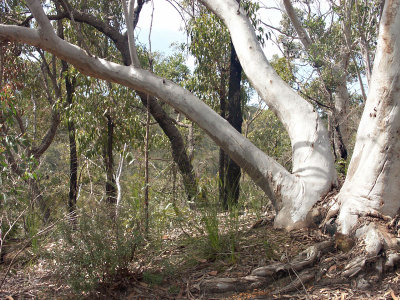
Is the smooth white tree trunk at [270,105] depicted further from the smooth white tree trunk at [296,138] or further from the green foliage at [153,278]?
the green foliage at [153,278]

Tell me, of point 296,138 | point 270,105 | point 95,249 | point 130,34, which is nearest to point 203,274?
point 95,249

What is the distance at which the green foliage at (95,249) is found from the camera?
2.78 metres

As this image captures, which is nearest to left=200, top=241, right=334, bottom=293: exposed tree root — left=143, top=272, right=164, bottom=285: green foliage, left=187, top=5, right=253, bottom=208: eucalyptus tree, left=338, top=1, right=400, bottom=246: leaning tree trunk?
left=143, top=272, right=164, bottom=285: green foliage

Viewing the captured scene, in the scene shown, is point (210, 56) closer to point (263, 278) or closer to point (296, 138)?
point (296, 138)

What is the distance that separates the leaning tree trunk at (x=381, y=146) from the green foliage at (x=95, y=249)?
1614 mm

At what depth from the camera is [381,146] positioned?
10.3ft

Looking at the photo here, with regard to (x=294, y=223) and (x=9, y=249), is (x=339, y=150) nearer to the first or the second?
(x=294, y=223)

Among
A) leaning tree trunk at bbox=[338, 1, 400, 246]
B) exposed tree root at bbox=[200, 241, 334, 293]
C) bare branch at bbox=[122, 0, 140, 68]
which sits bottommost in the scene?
exposed tree root at bbox=[200, 241, 334, 293]

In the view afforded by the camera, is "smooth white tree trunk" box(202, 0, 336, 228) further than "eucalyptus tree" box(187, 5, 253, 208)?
No

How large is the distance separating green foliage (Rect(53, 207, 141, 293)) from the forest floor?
10cm

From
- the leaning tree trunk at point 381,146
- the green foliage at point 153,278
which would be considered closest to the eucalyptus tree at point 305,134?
the leaning tree trunk at point 381,146

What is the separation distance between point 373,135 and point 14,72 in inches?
315

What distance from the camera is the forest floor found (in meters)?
2.67

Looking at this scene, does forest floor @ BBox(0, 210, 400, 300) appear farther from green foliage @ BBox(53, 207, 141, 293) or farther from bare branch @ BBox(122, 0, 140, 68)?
bare branch @ BBox(122, 0, 140, 68)
